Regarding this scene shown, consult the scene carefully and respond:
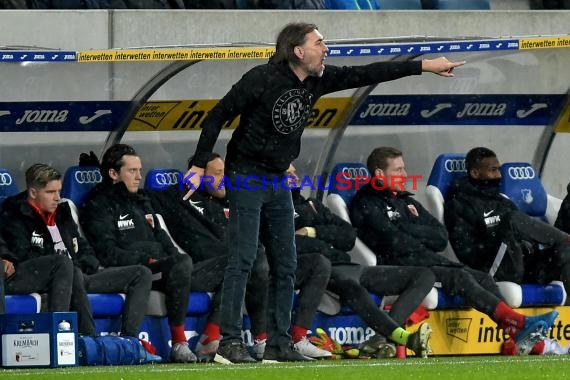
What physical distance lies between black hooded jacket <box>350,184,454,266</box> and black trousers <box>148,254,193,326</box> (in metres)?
1.71

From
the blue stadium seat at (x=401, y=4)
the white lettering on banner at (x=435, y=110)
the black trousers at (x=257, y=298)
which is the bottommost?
the black trousers at (x=257, y=298)

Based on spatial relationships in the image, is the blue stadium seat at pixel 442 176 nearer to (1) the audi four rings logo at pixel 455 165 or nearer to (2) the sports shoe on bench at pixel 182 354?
(1) the audi four rings logo at pixel 455 165

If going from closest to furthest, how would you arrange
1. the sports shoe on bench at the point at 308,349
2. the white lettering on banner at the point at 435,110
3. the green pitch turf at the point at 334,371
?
1. the green pitch turf at the point at 334,371
2. the sports shoe on bench at the point at 308,349
3. the white lettering on banner at the point at 435,110

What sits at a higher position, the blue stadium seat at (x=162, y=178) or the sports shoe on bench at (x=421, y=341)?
the blue stadium seat at (x=162, y=178)

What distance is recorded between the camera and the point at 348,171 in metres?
13.2

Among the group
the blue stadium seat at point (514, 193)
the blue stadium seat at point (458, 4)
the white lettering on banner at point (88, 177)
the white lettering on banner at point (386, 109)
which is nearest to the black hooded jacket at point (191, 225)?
the white lettering on banner at point (88, 177)

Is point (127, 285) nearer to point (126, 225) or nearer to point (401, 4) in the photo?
point (126, 225)

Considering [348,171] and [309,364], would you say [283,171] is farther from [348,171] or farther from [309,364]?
[348,171]

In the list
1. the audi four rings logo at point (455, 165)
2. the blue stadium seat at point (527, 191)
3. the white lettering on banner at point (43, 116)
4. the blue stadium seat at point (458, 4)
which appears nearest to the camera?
the white lettering on banner at point (43, 116)

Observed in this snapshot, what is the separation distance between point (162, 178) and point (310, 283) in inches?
67.7

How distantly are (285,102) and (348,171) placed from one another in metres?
3.65

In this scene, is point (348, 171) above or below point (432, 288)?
above

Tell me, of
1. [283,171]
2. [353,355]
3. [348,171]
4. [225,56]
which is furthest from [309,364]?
[348,171]

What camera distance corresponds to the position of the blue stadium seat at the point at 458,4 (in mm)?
15906
